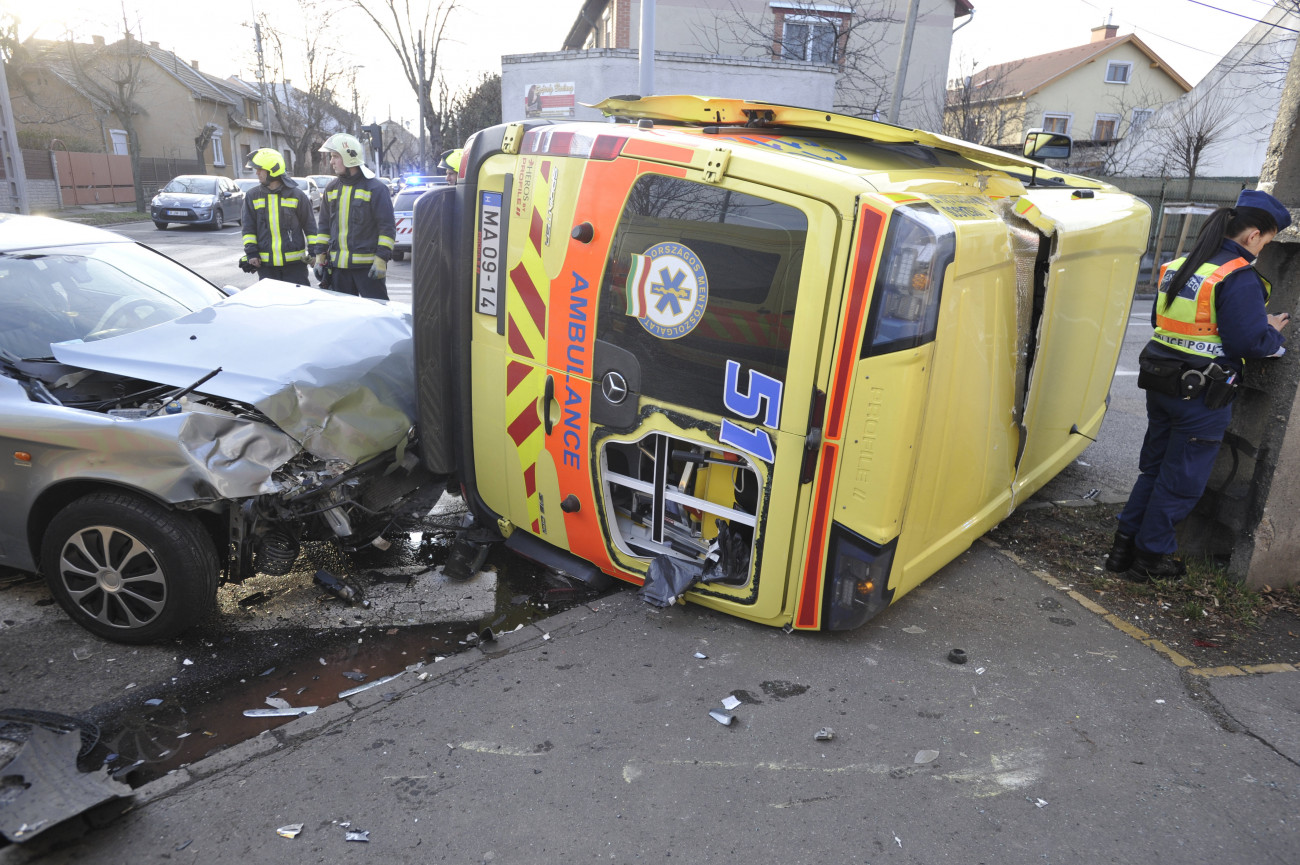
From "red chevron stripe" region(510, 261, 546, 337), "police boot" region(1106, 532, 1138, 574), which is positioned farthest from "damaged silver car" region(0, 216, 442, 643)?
"police boot" region(1106, 532, 1138, 574)

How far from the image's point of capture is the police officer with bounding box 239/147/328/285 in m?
6.88

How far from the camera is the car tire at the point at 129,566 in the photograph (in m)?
3.17

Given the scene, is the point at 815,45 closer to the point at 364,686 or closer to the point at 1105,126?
the point at 1105,126

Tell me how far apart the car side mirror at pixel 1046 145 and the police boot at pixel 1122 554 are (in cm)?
245

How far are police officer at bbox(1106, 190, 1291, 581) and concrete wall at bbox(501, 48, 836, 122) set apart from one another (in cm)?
1378

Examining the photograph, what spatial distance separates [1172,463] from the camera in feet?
12.5

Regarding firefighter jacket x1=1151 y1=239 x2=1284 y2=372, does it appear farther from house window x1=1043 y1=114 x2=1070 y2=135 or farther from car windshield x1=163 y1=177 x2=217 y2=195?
house window x1=1043 y1=114 x2=1070 y2=135

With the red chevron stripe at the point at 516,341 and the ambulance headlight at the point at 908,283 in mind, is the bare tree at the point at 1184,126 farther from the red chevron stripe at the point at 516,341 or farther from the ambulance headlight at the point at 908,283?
the red chevron stripe at the point at 516,341

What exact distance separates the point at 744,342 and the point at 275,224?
5.55 m

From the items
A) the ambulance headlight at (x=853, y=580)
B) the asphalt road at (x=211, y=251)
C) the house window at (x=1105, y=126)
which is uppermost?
the house window at (x=1105, y=126)

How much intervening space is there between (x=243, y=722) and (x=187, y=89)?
5059cm

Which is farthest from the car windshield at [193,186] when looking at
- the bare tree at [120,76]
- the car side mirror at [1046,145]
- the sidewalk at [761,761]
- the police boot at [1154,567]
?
the police boot at [1154,567]

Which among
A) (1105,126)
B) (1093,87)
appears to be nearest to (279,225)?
(1093,87)

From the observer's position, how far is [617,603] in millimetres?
3691
